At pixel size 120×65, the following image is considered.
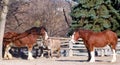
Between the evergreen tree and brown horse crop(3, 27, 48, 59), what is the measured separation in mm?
8879

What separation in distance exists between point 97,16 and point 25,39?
9919 mm

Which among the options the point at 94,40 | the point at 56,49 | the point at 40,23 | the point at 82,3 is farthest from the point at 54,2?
the point at 94,40

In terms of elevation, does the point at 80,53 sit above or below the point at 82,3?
below

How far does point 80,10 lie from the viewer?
33812 millimetres

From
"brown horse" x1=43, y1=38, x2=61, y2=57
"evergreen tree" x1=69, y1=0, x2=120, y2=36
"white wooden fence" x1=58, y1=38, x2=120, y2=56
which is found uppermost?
"evergreen tree" x1=69, y1=0, x2=120, y2=36

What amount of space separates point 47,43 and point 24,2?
28733 mm

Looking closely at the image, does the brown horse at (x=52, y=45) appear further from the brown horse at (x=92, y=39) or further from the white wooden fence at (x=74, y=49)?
the brown horse at (x=92, y=39)

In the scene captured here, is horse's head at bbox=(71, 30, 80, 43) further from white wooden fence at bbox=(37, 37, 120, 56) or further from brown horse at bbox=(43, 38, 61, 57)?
white wooden fence at bbox=(37, 37, 120, 56)

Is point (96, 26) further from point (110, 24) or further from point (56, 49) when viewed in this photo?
point (56, 49)

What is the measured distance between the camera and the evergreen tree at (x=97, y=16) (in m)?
32.7

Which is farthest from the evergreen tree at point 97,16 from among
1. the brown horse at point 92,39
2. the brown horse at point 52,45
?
the brown horse at point 92,39

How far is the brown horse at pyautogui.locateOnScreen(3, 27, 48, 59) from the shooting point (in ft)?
80.3

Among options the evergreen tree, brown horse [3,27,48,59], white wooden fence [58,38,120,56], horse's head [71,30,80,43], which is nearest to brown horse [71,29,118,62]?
horse's head [71,30,80,43]

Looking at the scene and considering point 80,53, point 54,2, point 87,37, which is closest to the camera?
point 87,37
